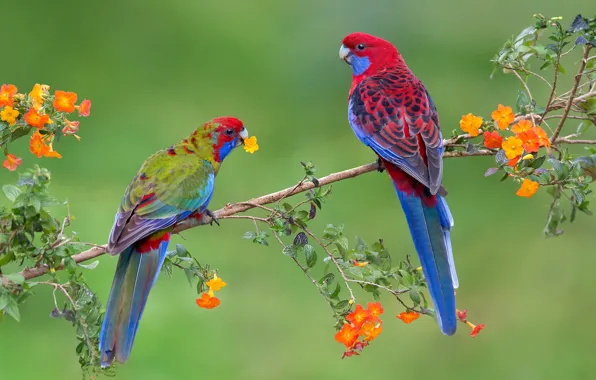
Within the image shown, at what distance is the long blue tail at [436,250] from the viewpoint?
2.59 metres

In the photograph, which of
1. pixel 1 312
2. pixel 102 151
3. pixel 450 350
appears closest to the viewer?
pixel 1 312

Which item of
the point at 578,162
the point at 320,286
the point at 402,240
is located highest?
the point at 320,286

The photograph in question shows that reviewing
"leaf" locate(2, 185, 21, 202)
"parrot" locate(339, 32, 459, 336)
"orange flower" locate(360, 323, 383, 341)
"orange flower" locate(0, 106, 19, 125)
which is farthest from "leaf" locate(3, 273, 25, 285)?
"parrot" locate(339, 32, 459, 336)

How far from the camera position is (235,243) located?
554 centimetres

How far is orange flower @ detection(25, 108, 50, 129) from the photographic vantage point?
2254 mm

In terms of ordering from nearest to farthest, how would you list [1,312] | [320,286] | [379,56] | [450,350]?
[1,312] < [320,286] < [379,56] < [450,350]

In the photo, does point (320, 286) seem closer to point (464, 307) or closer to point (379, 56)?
point (379, 56)

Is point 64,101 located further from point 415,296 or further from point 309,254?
point 415,296

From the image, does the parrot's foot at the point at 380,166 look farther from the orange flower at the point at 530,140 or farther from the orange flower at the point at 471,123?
the orange flower at the point at 530,140

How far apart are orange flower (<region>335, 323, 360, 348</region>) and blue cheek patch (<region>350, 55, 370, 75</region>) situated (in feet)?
4.84

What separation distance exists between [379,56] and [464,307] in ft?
7.03

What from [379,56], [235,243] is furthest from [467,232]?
[379,56]

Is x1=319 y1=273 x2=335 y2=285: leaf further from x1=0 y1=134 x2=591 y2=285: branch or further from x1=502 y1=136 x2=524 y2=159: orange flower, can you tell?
x1=502 y1=136 x2=524 y2=159: orange flower

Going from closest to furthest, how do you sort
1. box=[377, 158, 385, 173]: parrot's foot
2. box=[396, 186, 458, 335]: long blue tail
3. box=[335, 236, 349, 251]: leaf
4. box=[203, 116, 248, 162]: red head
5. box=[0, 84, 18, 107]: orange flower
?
box=[0, 84, 18, 107]: orange flower
box=[335, 236, 349, 251]: leaf
box=[396, 186, 458, 335]: long blue tail
box=[377, 158, 385, 173]: parrot's foot
box=[203, 116, 248, 162]: red head
